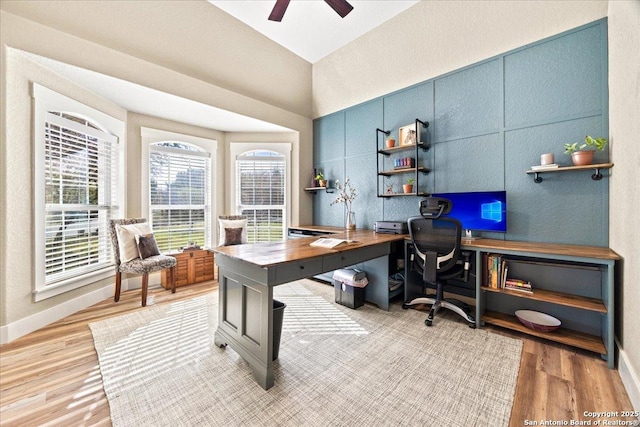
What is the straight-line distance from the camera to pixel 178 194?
420cm

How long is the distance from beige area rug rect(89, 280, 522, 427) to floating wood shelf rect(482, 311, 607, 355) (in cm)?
17

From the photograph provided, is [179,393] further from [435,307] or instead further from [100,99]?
[100,99]

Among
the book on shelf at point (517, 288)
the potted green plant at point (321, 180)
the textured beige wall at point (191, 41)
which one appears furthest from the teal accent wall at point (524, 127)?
the textured beige wall at point (191, 41)

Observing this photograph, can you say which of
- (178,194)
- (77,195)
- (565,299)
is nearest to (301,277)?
(565,299)

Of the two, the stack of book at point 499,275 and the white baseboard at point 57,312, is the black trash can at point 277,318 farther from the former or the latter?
the white baseboard at point 57,312

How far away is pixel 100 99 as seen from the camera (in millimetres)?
3174

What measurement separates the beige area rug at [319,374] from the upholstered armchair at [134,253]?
55 centimetres

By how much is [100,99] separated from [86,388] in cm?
326

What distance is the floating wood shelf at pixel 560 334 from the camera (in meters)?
2.06

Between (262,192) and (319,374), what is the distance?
3.58 meters

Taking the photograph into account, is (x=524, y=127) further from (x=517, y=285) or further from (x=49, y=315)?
(x=49, y=315)

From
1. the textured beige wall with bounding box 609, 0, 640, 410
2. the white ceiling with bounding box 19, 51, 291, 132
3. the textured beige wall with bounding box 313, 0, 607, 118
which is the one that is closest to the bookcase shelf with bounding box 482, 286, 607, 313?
the textured beige wall with bounding box 609, 0, 640, 410

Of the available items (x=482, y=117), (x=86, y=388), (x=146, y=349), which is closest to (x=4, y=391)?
(x=86, y=388)

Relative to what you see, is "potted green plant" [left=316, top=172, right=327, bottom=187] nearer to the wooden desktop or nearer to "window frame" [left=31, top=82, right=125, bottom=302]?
the wooden desktop
